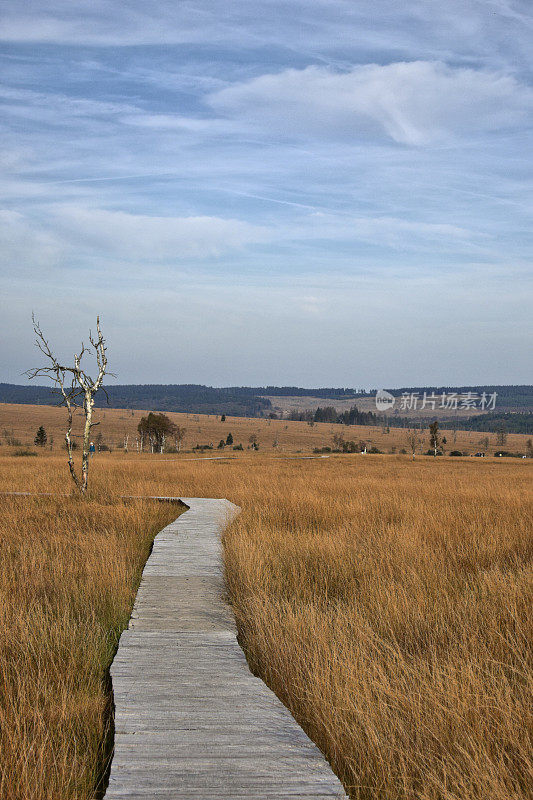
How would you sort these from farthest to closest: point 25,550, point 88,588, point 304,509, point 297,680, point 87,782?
point 304,509 < point 25,550 < point 88,588 < point 297,680 < point 87,782

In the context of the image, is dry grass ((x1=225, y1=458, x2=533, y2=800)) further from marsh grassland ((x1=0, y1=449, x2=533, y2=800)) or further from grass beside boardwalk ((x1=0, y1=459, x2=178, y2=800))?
grass beside boardwalk ((x1=0, y1=459, x2=178, y2=800))

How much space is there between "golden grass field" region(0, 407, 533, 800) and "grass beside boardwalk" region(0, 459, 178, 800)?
19mm

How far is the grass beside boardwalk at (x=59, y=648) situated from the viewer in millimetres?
3285

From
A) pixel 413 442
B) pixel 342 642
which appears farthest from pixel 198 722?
pixel 413 442

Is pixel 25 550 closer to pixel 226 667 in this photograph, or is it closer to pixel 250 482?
pixel 226 667

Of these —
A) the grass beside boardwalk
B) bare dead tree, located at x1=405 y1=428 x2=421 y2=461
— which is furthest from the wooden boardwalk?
bare dead tree, located at x1=405 y1=428 x2=421 y2=461

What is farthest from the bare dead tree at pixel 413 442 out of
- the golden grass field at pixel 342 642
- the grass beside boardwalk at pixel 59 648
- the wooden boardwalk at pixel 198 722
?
the wooden boardwalk at pixel 198 722

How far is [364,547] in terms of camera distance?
→ 8.55m

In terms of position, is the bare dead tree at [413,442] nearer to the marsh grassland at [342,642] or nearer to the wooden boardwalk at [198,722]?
the marsh grassland at [342,642]

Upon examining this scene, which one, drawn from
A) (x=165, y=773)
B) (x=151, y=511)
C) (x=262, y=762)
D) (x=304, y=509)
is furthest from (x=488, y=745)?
(x=151, y=511)

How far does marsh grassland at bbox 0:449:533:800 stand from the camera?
11.0 ft

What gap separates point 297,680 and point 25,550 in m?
5.31

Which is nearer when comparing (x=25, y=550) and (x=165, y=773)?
(x=165, y=773)

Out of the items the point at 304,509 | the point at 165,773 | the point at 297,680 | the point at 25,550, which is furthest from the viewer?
the point at 304,509
